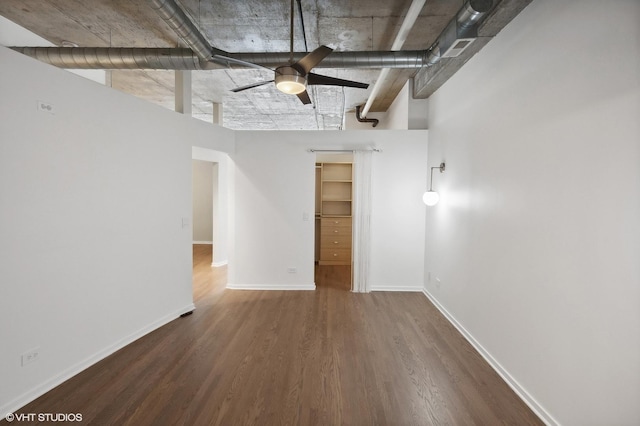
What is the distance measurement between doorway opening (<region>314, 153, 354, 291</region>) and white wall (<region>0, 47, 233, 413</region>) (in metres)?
3.27

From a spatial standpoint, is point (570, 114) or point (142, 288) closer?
point (570, 114)

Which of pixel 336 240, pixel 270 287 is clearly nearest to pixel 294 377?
pixel 270 287

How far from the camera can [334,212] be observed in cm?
635

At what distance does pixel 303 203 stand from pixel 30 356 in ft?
10.7

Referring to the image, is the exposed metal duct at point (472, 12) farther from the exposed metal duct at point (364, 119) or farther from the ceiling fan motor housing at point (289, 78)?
the exposed metal duct at point (364, 119)

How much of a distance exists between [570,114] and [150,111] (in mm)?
3694

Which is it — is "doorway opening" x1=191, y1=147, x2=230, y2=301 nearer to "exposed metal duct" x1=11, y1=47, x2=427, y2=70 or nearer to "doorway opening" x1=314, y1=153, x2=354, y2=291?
"exposed metal duct" x1=11, y1=47, x2=427, y2=70

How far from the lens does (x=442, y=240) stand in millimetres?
3662

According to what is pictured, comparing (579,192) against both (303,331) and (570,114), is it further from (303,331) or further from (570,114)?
(303,331)

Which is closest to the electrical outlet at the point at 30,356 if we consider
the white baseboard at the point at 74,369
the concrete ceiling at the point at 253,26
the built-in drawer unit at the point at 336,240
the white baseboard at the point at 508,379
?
the white baseboard at the point at 74,369

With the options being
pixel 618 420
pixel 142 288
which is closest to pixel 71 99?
pixel 142 288

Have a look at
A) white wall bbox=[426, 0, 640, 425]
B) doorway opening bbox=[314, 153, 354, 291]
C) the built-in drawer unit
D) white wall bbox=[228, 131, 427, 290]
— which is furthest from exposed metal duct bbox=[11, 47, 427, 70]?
the built-in drawer unit

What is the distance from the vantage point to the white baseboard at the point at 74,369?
193cm

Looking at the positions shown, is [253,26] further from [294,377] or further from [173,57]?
[294,377]
